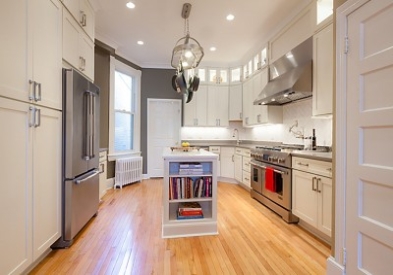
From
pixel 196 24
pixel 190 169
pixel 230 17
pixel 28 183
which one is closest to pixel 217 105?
pixel 196 24

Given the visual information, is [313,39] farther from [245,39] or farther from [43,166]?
[43,166]

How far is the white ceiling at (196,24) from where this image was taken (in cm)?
328

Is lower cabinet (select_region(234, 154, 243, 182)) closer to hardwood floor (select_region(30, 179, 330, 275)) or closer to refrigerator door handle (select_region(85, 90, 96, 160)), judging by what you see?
hardwood floor (select_region(30, 179, 330, 275))

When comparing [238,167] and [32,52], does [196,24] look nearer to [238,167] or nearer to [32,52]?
[32,52]

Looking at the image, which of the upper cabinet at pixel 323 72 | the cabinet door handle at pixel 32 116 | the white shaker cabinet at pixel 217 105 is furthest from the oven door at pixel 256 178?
the cabinet door handle at pixel 32 116

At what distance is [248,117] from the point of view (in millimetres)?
5207

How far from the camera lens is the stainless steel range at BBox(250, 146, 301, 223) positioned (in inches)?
118

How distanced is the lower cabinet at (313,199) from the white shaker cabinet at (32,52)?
2827 millimetres

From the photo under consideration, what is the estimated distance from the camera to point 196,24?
384 centimetres

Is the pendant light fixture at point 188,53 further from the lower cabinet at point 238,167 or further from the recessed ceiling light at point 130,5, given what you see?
the lower cabinet at point 238,167

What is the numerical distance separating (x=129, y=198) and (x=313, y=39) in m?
3.89

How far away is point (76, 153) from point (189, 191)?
133cm

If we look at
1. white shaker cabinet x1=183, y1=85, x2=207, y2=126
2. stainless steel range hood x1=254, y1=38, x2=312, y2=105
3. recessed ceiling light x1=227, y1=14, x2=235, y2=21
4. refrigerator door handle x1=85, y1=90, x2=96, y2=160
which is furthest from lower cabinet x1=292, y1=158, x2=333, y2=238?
white shaker cabinet x1=183, y1=85, x2=207, y2=126

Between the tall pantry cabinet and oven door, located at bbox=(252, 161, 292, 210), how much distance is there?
8.99ft
